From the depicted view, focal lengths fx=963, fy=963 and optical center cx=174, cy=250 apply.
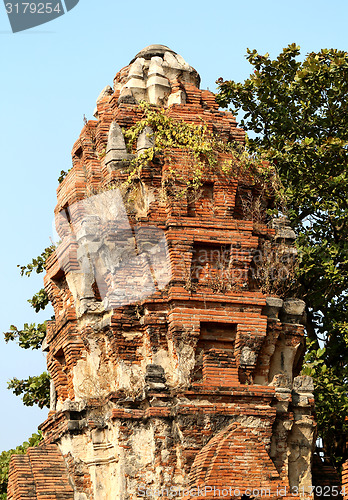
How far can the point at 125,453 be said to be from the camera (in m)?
13.2

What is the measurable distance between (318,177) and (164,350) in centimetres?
697

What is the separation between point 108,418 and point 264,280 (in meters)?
3.20

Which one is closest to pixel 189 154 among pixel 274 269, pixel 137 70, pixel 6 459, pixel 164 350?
pixel 137 70

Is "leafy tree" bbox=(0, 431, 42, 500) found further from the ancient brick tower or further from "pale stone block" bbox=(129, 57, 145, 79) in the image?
"pale stone block" bbox=(129, 57, 145, 79)

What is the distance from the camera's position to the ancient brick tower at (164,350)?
43.3 feet

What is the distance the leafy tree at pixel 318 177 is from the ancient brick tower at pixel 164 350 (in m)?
3.91

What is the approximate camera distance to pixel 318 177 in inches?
766

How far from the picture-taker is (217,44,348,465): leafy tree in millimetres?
19047

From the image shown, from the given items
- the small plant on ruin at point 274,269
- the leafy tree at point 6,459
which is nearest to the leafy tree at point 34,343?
the leafy tree at point 6,459

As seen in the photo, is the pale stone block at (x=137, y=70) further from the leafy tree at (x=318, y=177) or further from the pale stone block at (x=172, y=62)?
the leafy tree at (x=318, y=177)

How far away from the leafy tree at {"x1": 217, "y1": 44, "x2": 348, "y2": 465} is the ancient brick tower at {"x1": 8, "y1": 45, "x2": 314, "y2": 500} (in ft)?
12.8

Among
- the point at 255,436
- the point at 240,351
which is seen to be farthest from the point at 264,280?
the point at 255,436

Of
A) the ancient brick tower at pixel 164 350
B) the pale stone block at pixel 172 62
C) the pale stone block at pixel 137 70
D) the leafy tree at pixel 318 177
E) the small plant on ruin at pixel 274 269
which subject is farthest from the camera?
the leafy tree at pixel 318 177

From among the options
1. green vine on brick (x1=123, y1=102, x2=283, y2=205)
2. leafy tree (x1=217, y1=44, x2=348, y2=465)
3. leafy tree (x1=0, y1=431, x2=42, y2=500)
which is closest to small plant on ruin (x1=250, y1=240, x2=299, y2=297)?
green vine on brick (x1=123, y1=102, x2=283, y2=205)
